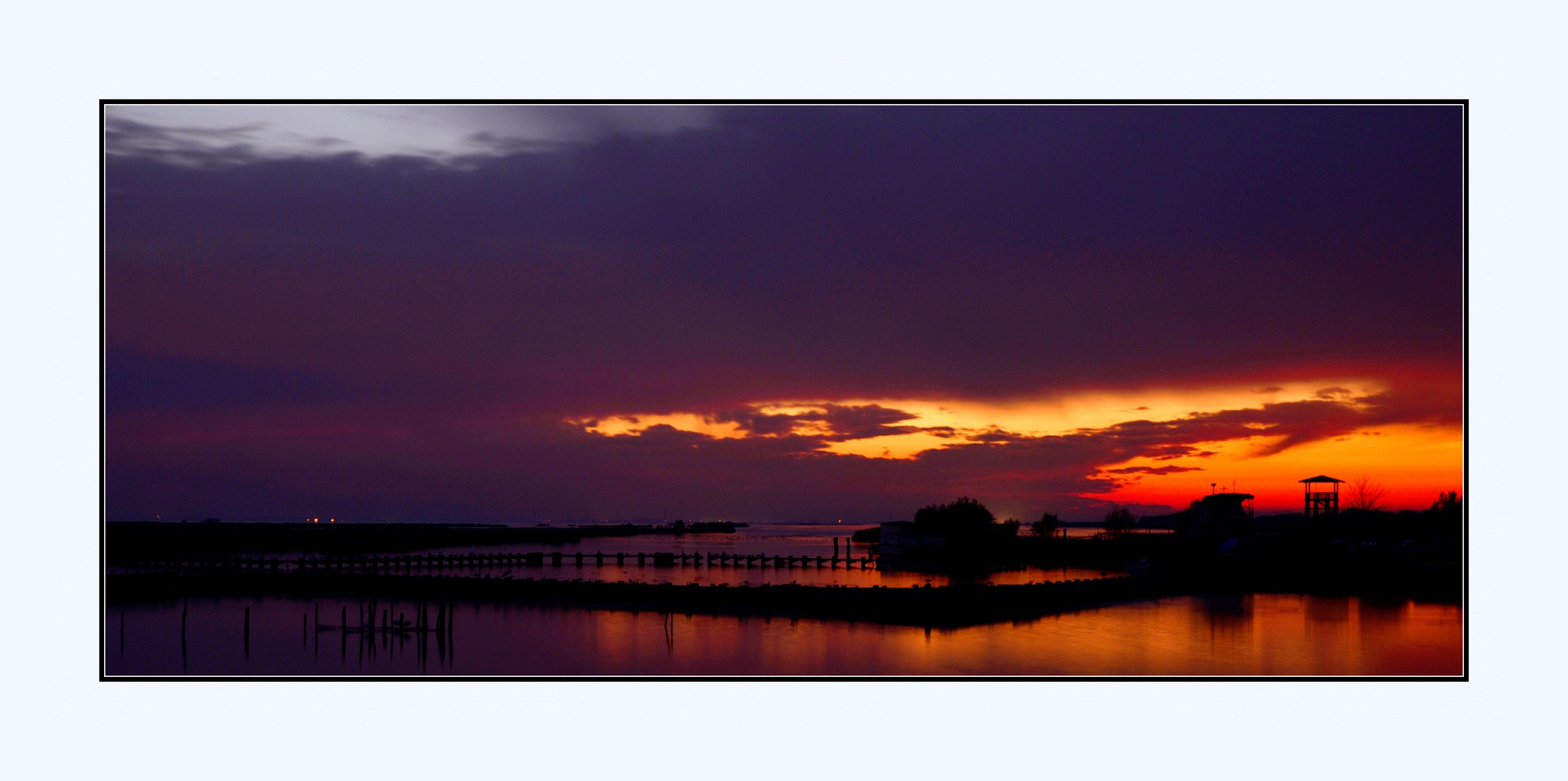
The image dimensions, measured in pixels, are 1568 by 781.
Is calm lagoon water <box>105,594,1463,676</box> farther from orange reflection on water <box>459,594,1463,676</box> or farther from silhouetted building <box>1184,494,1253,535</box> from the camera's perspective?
silhouetted building <box>1184,494,1253,535</box>

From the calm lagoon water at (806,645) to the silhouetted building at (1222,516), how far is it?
33.0 meters

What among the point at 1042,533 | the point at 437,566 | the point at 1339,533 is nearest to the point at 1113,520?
the point at 1042,533

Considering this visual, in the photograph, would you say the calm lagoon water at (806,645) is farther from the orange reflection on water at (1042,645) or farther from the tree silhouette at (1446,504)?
the tree silhouette at (1446,504)

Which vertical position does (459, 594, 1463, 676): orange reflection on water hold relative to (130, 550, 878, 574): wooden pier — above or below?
above

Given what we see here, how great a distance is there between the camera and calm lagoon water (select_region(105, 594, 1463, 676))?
99.1 feet

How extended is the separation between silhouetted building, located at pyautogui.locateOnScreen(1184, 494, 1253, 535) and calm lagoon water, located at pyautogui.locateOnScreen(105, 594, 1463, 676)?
108 feet

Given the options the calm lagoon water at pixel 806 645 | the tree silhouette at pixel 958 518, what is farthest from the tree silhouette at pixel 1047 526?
the calm lagoon water at pixel 806 645

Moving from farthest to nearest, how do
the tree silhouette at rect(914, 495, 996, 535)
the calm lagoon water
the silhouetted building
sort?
1. the tree silhouette at rect(914, 495, 996, 535)
2. the silhouetted building
3. the calm lagoon water

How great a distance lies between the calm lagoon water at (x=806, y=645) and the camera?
30203 mm

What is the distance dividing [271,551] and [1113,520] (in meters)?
84.6

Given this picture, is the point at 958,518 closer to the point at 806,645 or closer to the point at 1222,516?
the point at 1222,516

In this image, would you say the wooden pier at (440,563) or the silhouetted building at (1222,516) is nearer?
the wooden pier at (440,563)

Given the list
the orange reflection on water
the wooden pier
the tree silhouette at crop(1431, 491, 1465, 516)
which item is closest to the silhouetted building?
the tree silhouette at crop(1431, 491, 1465, 516)

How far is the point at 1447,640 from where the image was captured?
35.8 meters
